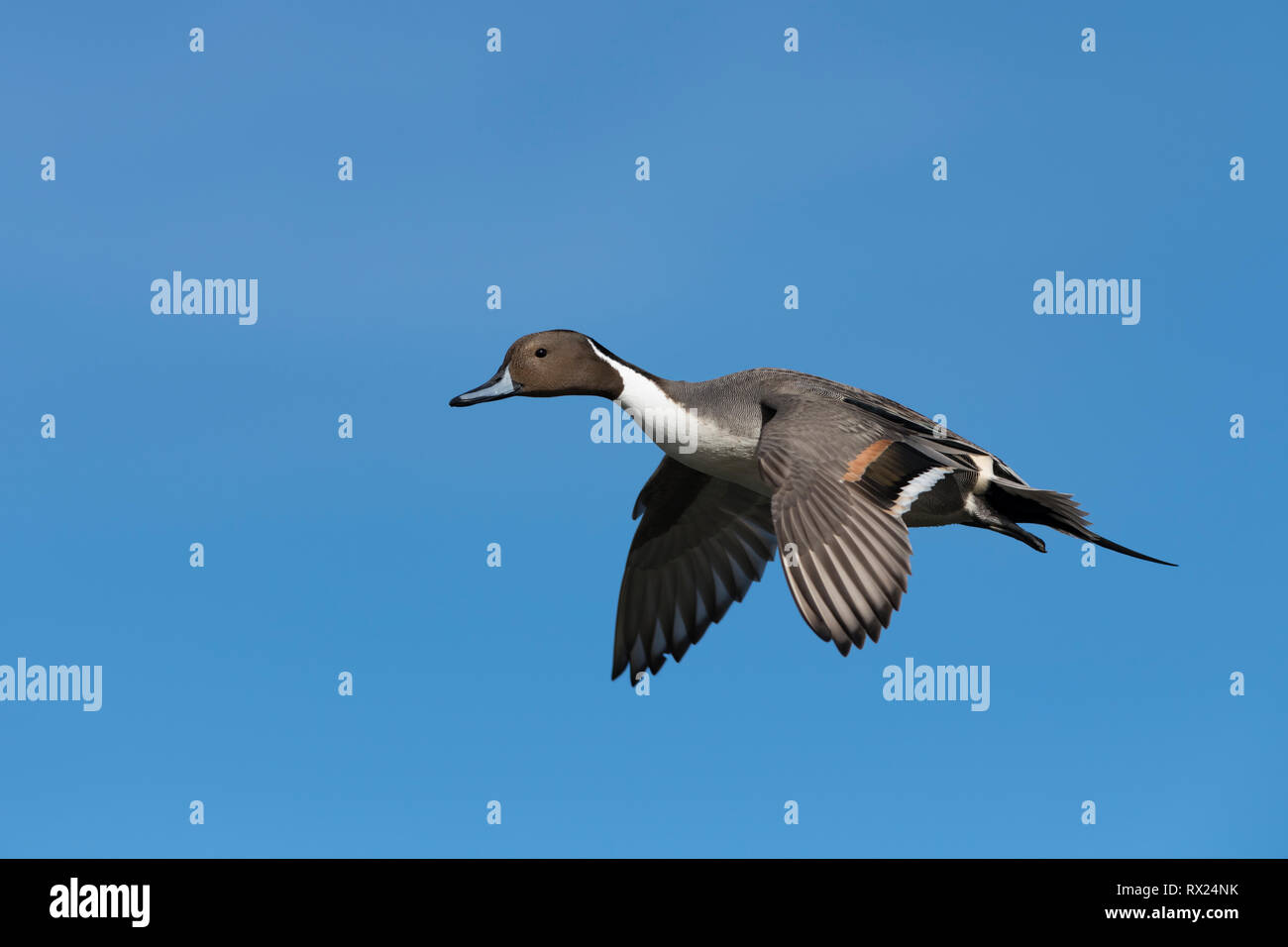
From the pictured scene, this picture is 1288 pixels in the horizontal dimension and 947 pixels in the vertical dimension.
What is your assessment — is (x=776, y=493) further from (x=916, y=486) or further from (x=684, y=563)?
(x=684, y=563)

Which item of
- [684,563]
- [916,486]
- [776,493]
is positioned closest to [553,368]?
[684,563]

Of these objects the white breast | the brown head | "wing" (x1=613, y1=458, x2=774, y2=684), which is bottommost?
"wing" (x1=613, y1=458, x2=774, y2=684)

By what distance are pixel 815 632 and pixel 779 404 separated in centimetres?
221

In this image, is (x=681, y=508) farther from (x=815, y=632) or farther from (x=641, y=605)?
(x=815, y=632)

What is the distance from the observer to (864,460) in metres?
7.29

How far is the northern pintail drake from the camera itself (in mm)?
6531

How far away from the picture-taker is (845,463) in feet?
23.6

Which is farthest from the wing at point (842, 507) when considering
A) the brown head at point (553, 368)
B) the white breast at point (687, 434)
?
the brown head at point (553, 368)

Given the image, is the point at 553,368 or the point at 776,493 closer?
the point at 776,493

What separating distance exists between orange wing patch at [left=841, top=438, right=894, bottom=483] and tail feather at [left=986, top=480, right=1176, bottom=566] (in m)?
1.36

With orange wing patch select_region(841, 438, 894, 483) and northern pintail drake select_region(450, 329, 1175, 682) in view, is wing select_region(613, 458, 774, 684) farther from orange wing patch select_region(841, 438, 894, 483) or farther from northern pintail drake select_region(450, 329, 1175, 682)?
orange wing patch select_region(841, 438, 894, 483)

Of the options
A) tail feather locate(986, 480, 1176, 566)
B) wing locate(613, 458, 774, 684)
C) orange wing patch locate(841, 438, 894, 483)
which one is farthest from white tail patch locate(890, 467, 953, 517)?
wing locate(613, 458, 774, 684)

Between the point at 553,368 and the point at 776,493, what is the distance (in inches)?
94.6
